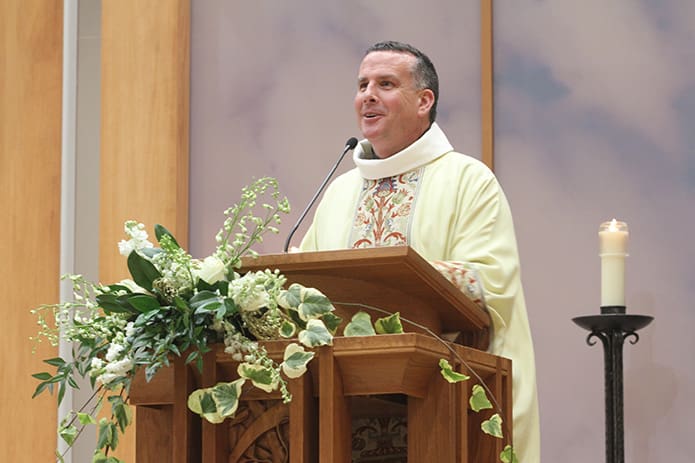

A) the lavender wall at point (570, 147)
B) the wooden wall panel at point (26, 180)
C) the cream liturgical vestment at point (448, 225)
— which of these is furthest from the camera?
the wooden wall panel at point (26, 180)

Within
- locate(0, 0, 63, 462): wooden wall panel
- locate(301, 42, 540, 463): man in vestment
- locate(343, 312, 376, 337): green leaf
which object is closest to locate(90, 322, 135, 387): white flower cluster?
locate(343, 312, 376, 337): green leaf

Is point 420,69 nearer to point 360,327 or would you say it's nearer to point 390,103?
point 390,103

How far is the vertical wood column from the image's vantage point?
4.39 meters

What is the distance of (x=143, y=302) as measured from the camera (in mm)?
1809

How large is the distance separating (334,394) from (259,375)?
13 centimetres

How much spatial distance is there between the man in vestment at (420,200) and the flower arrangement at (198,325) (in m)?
0.89

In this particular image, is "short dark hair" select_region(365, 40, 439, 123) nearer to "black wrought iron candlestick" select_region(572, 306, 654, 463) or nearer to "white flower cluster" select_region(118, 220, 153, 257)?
"black wrought iron candlestick" select_region(572, 306, 654, 463)

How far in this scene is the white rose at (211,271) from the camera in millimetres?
1837

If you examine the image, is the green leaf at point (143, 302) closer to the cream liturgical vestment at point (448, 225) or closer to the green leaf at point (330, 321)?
the green leaf at point (330, 321)

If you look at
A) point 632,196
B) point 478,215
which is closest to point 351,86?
point 632,196

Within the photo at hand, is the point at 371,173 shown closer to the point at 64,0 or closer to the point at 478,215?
the point at 478,215

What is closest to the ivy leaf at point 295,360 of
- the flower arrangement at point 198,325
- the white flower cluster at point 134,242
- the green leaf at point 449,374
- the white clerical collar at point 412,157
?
the flower arrangement at point 198,325

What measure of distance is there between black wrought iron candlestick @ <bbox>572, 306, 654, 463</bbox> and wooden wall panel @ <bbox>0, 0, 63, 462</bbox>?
230cm

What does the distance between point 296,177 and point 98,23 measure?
136cm
